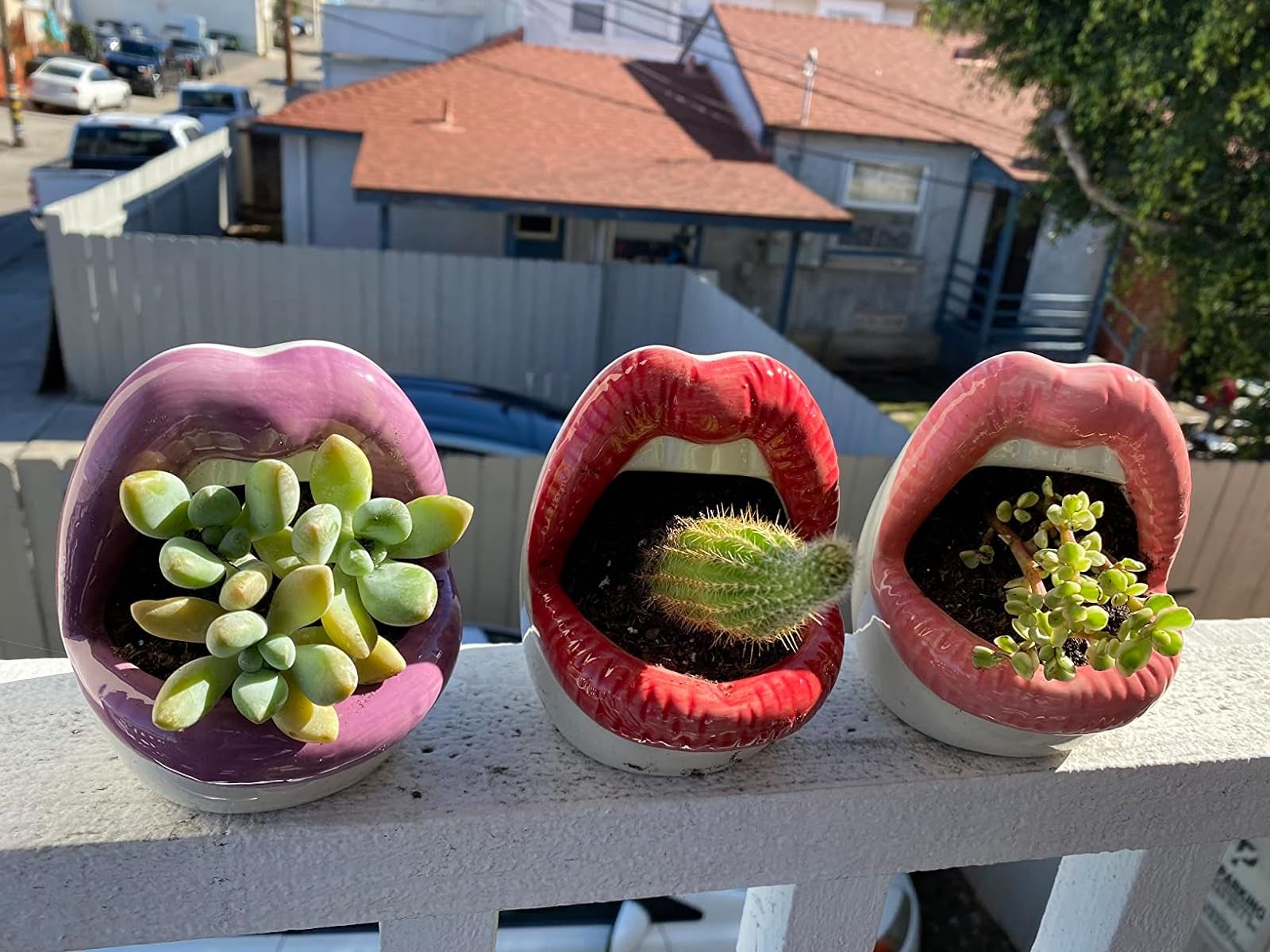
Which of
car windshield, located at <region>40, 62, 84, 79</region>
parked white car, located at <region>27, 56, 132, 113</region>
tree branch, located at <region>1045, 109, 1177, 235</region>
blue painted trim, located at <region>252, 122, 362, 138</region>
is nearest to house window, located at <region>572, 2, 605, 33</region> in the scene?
blue painted trim, located at <region>252, 122, 362, 138</region>

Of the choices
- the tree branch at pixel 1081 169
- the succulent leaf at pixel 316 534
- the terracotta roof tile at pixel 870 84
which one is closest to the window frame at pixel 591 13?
the terracotta roof tile at pixel 870 84

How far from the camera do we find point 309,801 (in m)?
0.79

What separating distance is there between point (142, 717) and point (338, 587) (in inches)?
6.4

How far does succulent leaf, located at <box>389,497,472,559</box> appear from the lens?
75 centimetres

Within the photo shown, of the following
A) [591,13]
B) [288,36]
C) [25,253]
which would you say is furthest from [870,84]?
[288,36]

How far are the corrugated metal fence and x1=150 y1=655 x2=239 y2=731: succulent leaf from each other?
8.70 ft

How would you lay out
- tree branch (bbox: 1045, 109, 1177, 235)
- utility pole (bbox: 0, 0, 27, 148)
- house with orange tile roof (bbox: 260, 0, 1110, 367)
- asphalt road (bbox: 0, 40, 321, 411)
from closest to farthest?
tree branch (bbox: 1045, 109, 1177, 235) < asphalt road (bbox: 0, 40, 321, 411) < house with orange tile roof (bbox: 260, 0, 1110, 367) < utility pole (bbox: 0, 0, 27, 148)

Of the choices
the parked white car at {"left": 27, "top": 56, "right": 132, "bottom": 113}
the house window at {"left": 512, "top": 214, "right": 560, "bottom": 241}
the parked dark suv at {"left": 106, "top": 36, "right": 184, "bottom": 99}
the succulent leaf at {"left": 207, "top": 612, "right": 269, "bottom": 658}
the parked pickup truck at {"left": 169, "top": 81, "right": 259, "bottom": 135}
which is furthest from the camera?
the parked dark suv at {"left": 106, "top": 36, "right": 184, "bottom": 99}

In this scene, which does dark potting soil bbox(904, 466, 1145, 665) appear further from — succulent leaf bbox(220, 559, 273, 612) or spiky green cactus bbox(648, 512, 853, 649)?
succulent leaf bbox(220, 559, 273, 612)

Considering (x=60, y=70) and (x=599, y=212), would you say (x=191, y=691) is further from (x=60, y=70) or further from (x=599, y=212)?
(x=60, y=70)

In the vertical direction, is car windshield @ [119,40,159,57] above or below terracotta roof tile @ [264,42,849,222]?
below

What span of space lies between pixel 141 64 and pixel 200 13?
8880 millimetres

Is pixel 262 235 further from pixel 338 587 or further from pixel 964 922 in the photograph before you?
pixel 338 587

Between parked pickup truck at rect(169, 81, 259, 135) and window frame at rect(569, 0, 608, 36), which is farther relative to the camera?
parked pickup truck at rect(169, 81, 259, 135)
